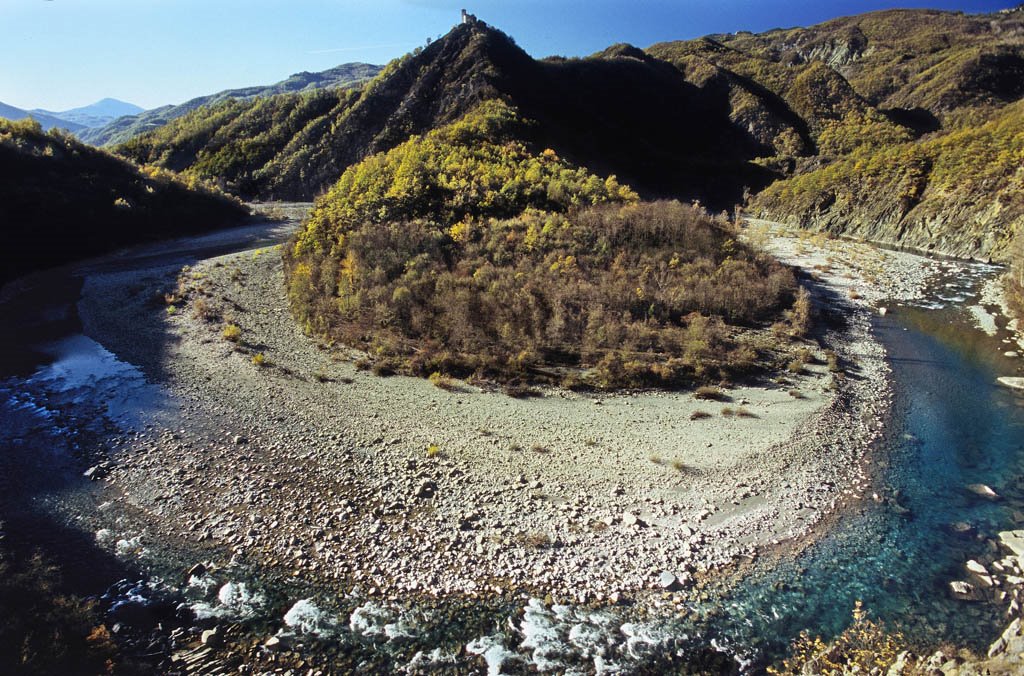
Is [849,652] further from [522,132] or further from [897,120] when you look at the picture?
[897,120]

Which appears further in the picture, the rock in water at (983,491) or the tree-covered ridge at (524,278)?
the tree-covered ridge at (524,278)

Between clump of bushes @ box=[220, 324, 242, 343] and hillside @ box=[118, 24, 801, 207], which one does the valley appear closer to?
clump of bushes @ box=[220, 324, 242, 343]

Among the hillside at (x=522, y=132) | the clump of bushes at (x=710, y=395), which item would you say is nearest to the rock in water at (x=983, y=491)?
the clump of bushes at (x=710, y=395)

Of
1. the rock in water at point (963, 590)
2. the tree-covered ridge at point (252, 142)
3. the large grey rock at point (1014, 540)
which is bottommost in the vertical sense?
the rock in water at point (963, 590)

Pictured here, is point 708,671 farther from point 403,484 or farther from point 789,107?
point 789,107

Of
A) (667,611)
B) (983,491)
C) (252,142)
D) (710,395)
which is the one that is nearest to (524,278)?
(710,395)

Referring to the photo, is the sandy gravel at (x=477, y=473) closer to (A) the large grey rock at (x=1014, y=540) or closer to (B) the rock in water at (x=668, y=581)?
(B) the rock in water at (x=668, y=581)

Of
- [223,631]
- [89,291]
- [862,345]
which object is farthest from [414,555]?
[89,291]
